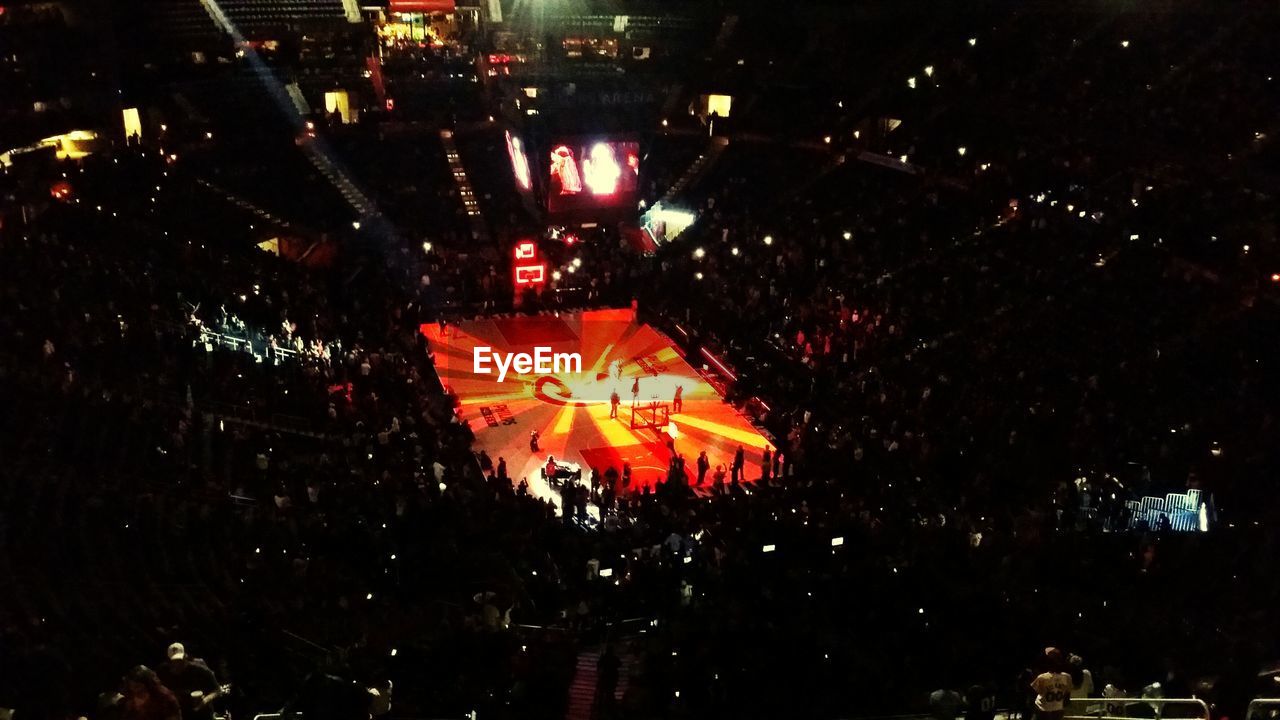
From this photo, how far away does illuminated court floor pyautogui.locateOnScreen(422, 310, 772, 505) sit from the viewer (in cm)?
1969

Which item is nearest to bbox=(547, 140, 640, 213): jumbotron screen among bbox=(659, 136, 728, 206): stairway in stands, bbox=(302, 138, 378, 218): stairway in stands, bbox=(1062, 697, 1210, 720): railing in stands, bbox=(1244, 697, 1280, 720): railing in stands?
bbox=(659, 136, 728, 206): stairway in stands

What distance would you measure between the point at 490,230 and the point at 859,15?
1520 cm

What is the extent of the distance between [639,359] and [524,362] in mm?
2787

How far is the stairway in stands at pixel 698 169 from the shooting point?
31.6 m

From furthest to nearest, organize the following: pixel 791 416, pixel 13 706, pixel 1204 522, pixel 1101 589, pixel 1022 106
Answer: pixel 1022 106 → pixel 791 416 → pixel 1204 522 → pixel 1101 589 → pixel 13 706

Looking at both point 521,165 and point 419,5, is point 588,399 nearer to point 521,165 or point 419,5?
point 521,165

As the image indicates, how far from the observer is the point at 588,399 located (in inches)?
877

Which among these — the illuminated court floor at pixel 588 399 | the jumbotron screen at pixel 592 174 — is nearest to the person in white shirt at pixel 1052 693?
the illuminated court floor at pixel 588 399

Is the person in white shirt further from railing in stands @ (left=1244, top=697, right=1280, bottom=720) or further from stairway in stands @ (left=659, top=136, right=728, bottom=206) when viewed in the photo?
stairway in stands @ (left=659, top=136, right=728, bottom=206)

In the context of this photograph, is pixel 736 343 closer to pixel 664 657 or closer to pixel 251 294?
pixel 251 294

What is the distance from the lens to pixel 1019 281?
72.2ft

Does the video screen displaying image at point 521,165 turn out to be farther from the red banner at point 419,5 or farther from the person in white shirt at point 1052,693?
the person in white shirt at point 1052,693

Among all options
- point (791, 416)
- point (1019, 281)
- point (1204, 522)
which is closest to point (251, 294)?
point (791, 416)

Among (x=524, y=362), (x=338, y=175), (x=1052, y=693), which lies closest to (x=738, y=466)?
(x=524, y=362)
